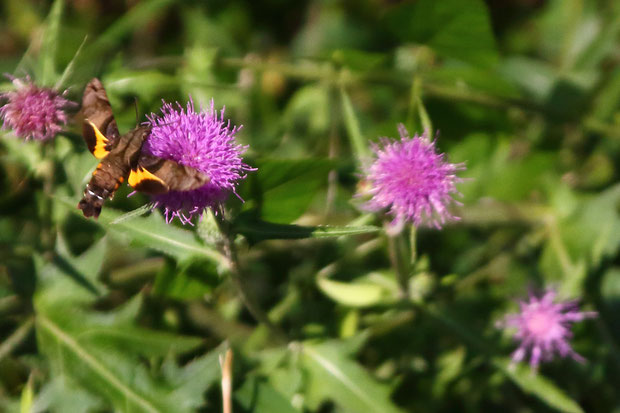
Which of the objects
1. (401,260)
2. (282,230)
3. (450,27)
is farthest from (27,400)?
(450,27)

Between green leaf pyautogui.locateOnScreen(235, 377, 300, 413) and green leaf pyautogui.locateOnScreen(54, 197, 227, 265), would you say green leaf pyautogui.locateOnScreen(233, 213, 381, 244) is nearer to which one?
green leaf pyautogui.locateOnScreen(54, 197, 227, 265)

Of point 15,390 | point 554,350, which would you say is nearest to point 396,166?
point 554,350

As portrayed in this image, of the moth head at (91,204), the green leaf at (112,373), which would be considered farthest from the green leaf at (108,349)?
the moth head at (91,204)

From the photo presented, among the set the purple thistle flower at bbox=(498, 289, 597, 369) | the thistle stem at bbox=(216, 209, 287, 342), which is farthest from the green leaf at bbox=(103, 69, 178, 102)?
the purple thistle flower at bbox=(498, 289, 597, 369)

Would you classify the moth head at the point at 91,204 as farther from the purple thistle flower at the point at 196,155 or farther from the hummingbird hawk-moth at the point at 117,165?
the purple thistle flower at the point at 196,155

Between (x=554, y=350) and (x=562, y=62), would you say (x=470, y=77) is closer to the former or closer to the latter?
(x=562, y=62)

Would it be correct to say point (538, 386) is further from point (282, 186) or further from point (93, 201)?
point (93, 201)
